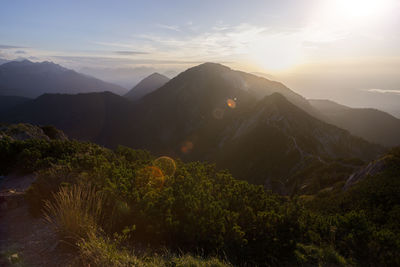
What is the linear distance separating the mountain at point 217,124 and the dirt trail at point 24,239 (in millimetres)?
43498

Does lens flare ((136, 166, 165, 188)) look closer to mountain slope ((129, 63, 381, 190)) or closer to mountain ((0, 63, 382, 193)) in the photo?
mountain ((0, 63, 382, 193))

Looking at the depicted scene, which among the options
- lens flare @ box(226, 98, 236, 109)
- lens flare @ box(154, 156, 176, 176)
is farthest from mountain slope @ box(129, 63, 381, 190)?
lens flare @ box(154, 156, 176, 176)

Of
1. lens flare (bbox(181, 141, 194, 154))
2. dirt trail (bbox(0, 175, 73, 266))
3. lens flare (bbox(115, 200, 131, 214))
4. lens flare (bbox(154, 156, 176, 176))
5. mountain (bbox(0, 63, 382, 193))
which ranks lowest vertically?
lens flare (bbox(181, 141, 194, 154))

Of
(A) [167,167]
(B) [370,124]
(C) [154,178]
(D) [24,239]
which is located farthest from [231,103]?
(D) [24,239]

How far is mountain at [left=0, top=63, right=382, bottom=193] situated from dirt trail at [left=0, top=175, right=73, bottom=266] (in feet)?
143

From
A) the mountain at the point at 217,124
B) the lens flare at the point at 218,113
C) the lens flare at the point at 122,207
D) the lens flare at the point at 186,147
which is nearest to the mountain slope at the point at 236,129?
the lens flare at the point at 186,147

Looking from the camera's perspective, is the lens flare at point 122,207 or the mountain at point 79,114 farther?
the mountain at point 79,114

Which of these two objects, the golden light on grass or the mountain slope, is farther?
the mountain slope

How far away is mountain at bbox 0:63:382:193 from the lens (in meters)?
60.9

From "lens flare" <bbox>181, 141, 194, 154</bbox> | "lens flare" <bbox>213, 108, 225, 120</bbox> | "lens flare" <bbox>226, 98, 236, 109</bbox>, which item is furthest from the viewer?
"lens flare" <bbox>226, 98, 236, 109</bbox>

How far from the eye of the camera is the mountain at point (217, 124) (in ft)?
200

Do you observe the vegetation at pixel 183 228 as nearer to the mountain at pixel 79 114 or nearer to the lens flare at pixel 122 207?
the lens flare at pixel 122 207

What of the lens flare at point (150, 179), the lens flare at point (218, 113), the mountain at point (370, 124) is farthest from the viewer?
the mountain at point (370, 124)

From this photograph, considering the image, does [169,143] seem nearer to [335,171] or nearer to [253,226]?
[335,171]
